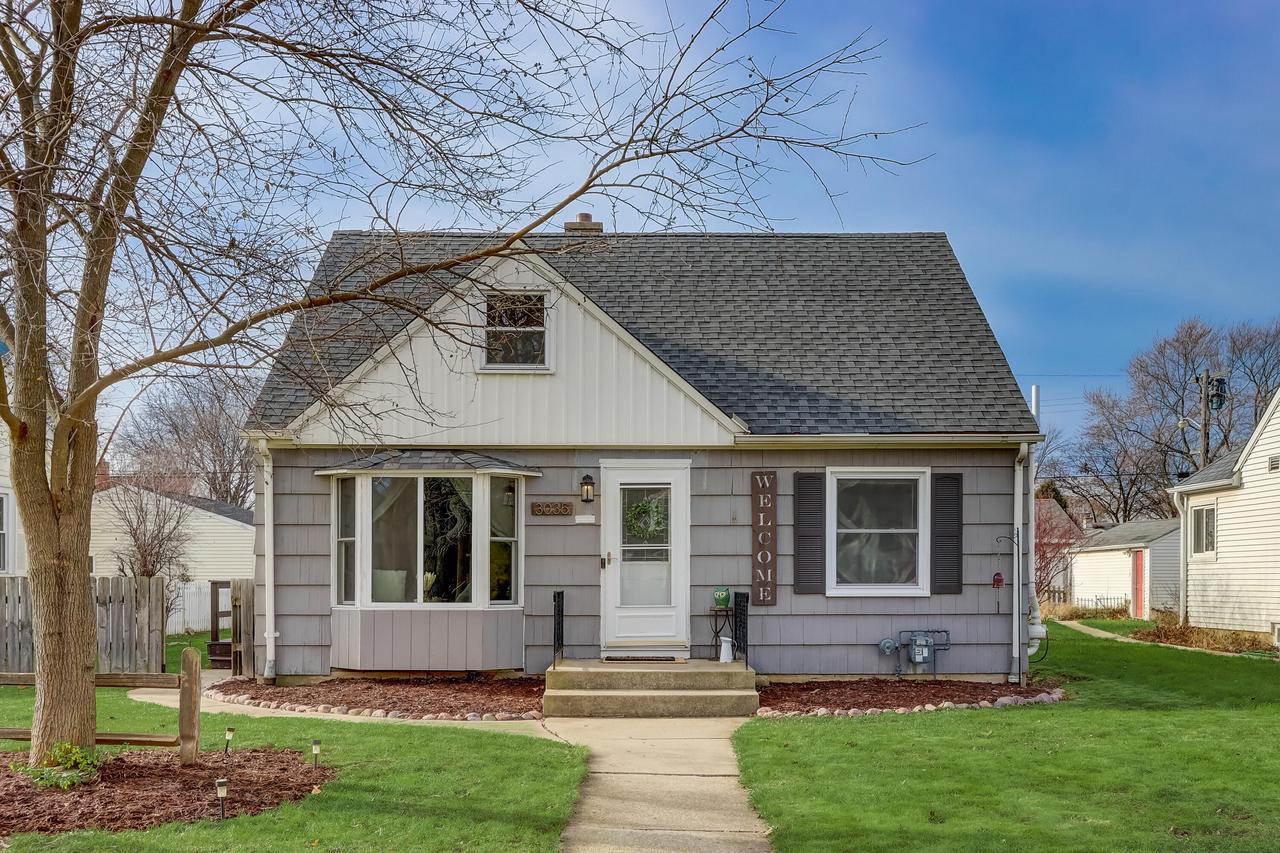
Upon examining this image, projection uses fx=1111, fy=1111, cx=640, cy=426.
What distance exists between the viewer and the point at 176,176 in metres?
6.07

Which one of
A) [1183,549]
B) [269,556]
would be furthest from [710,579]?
[1183,549]

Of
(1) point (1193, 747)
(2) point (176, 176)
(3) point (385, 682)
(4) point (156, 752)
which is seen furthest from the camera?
(3) point (385, 682)

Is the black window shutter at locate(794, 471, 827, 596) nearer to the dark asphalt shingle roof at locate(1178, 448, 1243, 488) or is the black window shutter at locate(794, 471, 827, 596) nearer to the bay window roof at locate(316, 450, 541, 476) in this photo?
the bay window roof at locate(316, 450, 541, 476)

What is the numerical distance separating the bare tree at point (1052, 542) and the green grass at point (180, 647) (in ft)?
83.3

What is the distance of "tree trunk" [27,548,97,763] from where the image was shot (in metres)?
6.87

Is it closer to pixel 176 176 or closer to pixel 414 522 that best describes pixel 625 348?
pixel 414 522

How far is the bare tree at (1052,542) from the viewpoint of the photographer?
36.2 metres

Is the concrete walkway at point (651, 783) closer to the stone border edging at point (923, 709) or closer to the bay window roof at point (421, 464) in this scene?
the stone border edging at point (923, 709)

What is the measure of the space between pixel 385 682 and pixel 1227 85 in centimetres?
1608

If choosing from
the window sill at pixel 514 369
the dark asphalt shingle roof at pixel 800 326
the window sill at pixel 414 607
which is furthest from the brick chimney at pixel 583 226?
the window sill at pixel 414 607

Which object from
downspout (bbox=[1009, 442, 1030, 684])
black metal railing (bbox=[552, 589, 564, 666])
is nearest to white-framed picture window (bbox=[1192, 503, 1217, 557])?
downspout (bbox=[1009, 442, 1030, 684])

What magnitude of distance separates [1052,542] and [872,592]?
28035mm

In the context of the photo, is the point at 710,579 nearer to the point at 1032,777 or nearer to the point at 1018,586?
the point at 1018,586

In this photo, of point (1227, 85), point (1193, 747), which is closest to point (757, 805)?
point (1193, 747)
